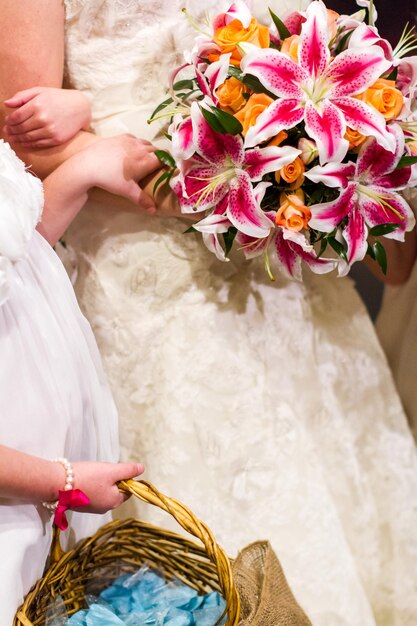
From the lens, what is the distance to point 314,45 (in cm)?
101

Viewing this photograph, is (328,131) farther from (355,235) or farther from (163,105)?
(163,105)

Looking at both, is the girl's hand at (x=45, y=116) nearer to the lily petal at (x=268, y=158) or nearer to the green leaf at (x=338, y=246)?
the lily petal at (x=268, y=158)

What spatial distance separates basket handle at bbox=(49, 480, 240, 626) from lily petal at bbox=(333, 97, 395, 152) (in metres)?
0.53

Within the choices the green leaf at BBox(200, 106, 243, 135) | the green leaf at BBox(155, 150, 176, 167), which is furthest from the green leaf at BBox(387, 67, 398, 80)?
the green leaf at BBox(155, 150, 176, 167)

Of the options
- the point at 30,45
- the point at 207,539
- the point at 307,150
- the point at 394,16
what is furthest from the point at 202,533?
the point at 394,16

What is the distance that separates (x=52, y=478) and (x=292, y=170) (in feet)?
1.64

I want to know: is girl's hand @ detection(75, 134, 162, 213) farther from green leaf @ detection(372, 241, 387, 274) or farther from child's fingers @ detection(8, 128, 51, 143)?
green leaf @ detection(372, 241, 387, 274)

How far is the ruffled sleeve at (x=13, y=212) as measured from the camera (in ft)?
3.12

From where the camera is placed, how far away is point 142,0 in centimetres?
119

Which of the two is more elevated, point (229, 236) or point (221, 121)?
point (221, 121)

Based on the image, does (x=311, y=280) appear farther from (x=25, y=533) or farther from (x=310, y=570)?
(x=25, y=533)

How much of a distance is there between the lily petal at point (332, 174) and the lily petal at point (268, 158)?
0.11 ft

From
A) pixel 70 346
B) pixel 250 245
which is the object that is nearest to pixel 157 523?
pixel 70 346

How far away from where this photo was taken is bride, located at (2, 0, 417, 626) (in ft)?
4.02
